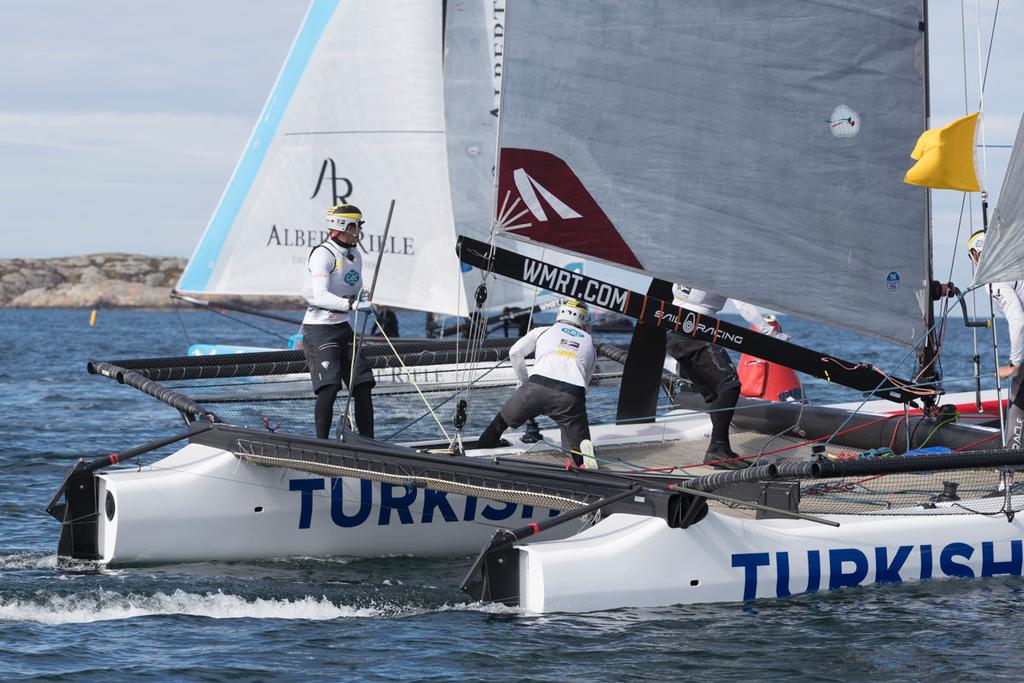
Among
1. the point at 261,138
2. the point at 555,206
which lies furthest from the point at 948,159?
the point at 261,138

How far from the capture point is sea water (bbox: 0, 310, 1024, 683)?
19.8 feet

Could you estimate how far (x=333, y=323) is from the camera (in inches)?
343

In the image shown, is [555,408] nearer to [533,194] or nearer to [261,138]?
[533,194]

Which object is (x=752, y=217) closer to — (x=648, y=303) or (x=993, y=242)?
(x=648, y=303)

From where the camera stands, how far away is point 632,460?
9414 millimetres

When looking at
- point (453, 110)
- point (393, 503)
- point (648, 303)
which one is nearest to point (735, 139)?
point (648, 303)

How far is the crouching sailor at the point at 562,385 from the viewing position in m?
8.42

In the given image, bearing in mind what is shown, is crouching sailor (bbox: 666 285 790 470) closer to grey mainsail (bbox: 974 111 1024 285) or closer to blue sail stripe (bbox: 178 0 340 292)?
grey mainsail (bbox: 974 111 1024 285)

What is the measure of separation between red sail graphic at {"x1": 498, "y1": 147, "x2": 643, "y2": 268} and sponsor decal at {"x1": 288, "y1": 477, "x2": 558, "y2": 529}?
1.76 meters

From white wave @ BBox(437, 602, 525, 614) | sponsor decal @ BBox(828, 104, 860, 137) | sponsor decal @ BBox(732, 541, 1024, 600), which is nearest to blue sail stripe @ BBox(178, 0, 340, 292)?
sponsor decal @ BBox(828, 104, 860, 137)

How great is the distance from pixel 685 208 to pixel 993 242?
181cm

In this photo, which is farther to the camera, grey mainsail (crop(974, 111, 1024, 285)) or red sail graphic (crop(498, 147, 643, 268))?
red sail graphic (crop(498, 147, 643, 268))

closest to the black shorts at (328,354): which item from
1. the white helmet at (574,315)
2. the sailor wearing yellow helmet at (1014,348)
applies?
the white helmet at (574,315)

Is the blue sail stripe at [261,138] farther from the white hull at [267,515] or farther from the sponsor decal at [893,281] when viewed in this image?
the sponsor decal at [893,281]
